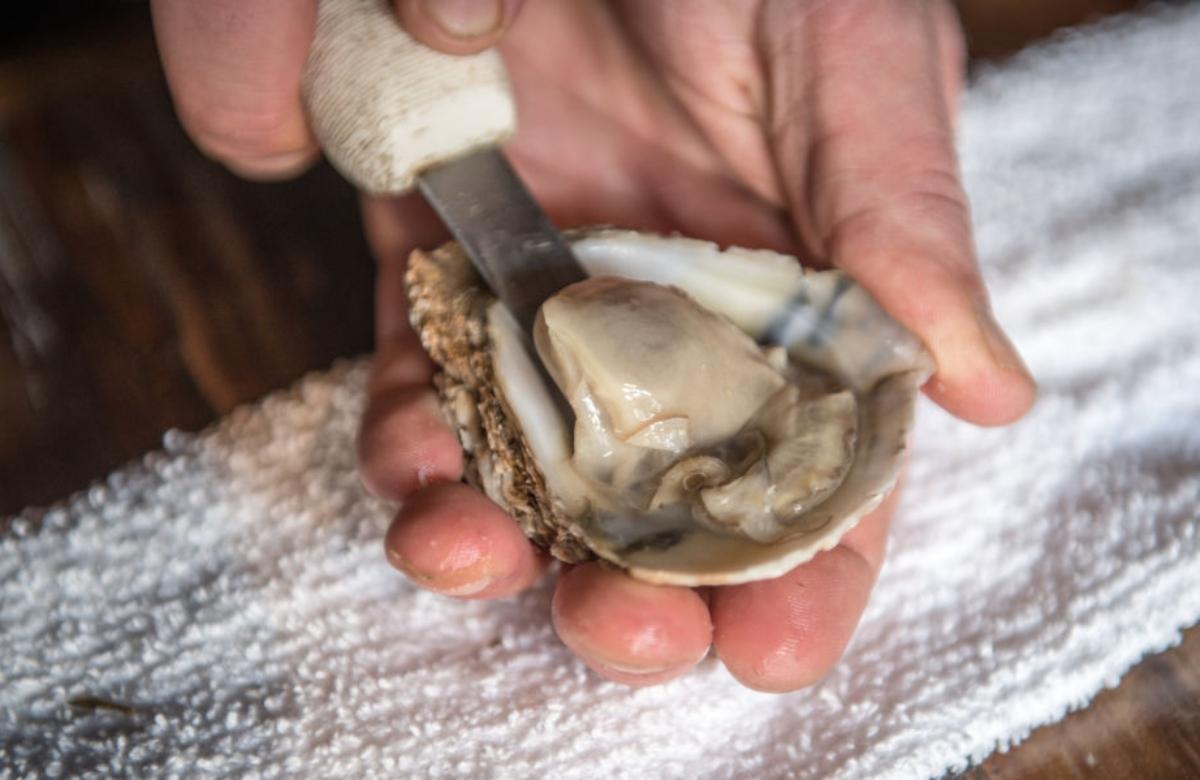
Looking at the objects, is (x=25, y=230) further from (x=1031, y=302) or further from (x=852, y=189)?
(x=1031, y=302)

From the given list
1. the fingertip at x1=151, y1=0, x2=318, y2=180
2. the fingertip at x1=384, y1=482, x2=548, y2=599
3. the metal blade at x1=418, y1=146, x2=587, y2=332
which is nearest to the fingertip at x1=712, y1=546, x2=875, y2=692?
the fingertip at x1=384, y1=482, x2=548, y2=599

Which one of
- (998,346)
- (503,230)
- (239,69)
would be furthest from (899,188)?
(239,69)

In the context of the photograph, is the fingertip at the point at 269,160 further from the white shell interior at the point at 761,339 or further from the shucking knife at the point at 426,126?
the white shell interior at the point at 761,339

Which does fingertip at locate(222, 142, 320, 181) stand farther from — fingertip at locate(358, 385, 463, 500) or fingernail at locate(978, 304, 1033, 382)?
fingernail at locate(978, 304, 1033, 382)

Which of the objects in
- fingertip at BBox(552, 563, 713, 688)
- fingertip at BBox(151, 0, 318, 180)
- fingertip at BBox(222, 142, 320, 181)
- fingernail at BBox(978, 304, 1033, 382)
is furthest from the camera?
fingertip at BBox(222, 142, 320, 181)

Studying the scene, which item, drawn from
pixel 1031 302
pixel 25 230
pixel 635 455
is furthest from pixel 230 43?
pixel 1031 302
